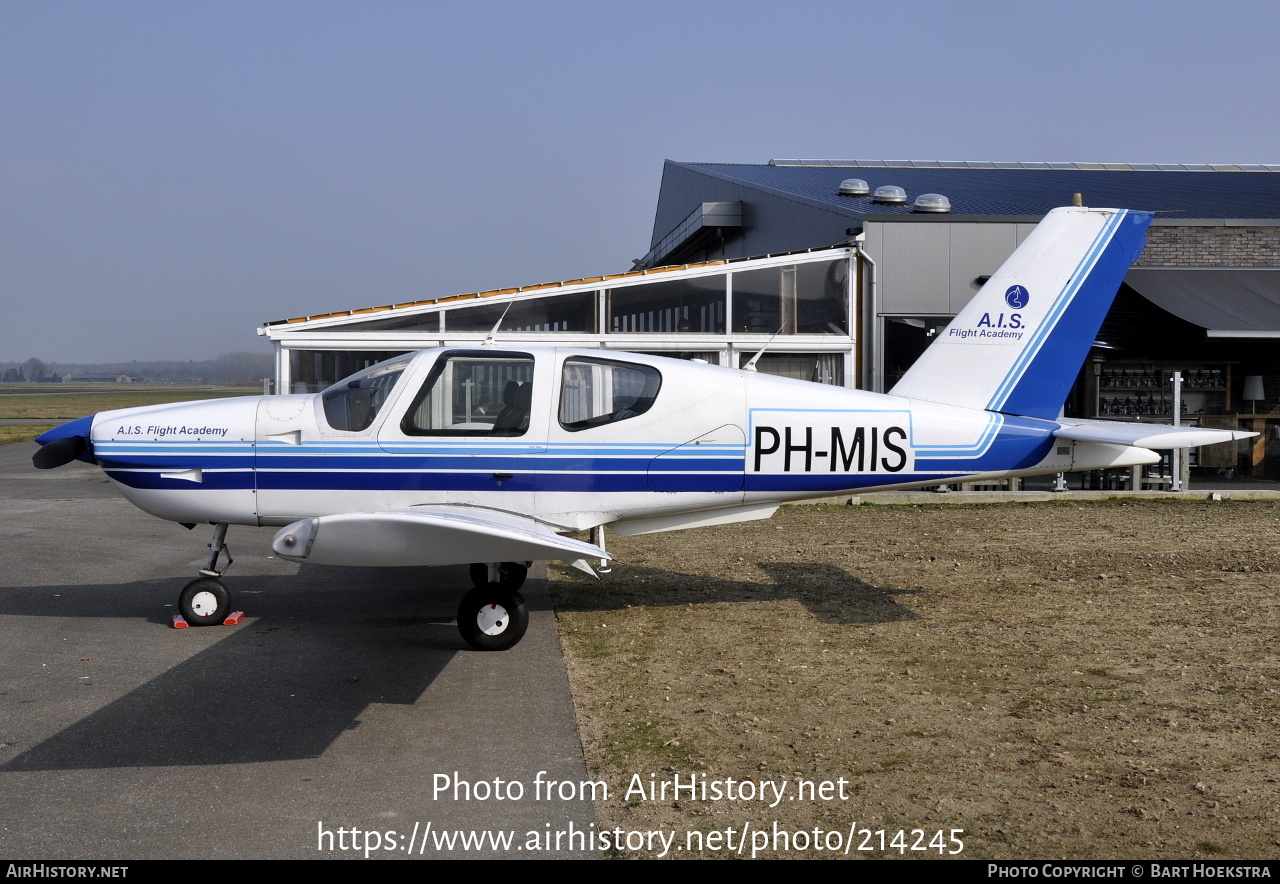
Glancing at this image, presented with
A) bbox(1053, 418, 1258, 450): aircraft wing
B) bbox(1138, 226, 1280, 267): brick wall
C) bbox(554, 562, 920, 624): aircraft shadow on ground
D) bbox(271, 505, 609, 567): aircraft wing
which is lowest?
bbox(554, 562, 920, 624): aircraft shadow on ground

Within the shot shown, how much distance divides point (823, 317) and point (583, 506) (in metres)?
Answer: 8.91

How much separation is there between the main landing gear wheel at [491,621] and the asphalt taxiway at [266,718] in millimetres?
121

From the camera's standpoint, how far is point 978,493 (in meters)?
14.2

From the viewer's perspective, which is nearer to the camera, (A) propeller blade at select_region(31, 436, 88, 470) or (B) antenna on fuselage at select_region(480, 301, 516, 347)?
(A) propeller blade at select_region(31, 436, 88, 470)

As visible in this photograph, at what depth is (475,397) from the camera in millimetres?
7051

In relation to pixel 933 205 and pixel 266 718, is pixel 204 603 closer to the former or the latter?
pixel 266 718

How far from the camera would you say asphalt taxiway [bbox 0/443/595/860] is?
4020 millimetres

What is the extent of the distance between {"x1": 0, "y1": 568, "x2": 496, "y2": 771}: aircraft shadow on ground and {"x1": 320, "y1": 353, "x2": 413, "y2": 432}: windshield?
4.81 feet

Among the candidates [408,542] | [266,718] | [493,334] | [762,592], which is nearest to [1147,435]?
[762,592]

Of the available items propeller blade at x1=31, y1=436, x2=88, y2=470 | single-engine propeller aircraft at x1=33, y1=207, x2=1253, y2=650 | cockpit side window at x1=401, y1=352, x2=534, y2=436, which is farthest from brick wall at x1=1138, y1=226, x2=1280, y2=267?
propeller blade at x1=31, y1=436, x2=88, y2=470

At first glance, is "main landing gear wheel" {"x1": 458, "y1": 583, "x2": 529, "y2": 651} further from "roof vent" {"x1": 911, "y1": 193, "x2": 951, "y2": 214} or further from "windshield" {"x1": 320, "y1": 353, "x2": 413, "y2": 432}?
"roof vent" {"x1": 911, "y1": 193, "x2": 951, "y2": 214}

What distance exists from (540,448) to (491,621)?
118cm

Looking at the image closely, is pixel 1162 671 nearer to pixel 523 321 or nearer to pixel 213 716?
pixel 213 716

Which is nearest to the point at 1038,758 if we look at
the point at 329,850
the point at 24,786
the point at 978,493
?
the point at 329,850
